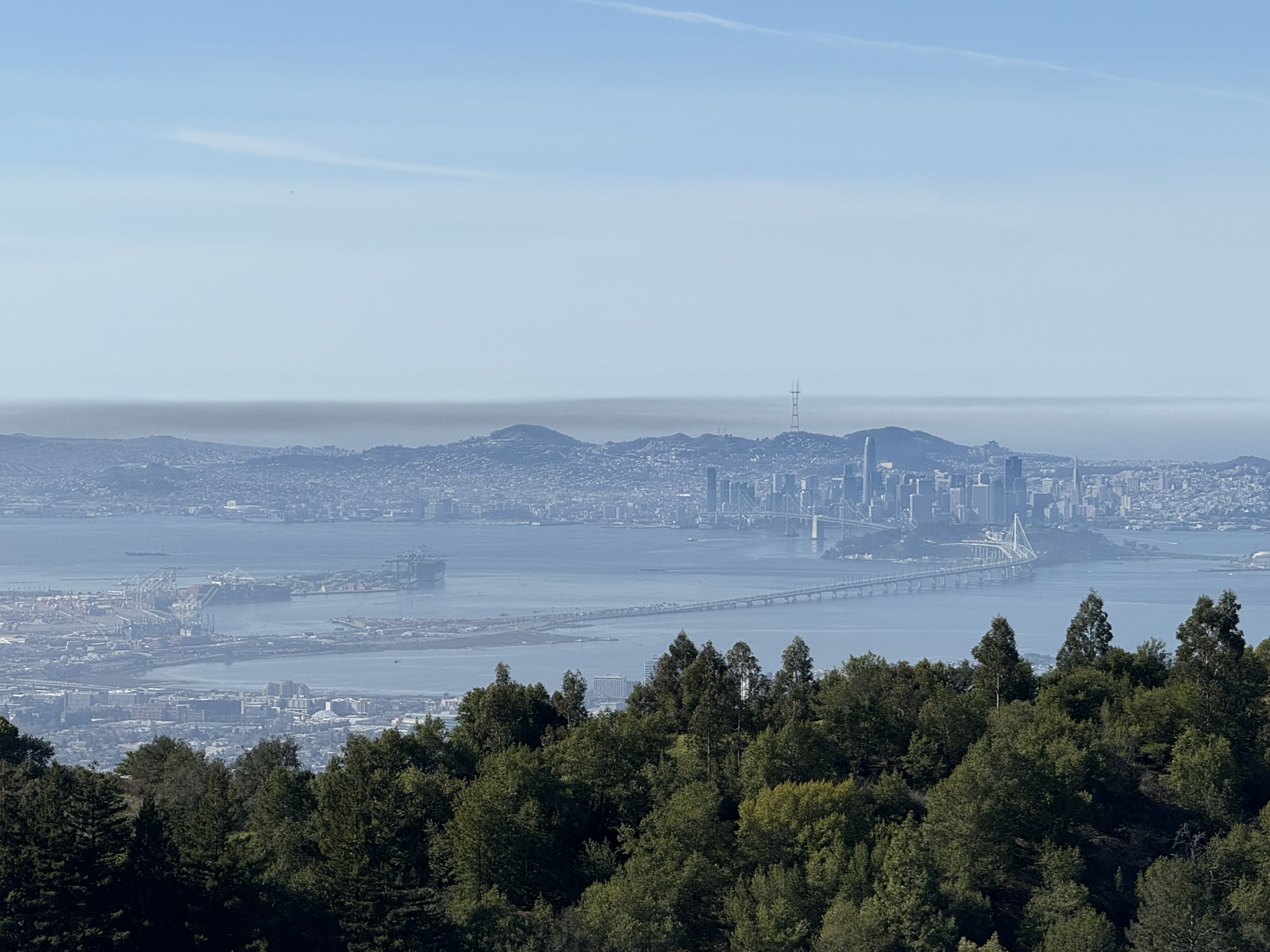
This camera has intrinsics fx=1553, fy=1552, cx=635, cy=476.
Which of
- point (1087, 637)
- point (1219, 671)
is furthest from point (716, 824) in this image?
point (1087, 637)

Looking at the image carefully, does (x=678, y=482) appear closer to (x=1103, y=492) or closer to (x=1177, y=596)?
(x=1103, y=492)

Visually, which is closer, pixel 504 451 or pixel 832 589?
pixel 832 589

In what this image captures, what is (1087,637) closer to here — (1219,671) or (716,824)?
(1219,671)

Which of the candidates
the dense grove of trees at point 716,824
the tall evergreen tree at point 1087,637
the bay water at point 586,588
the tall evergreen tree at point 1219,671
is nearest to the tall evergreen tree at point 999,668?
the dense grove of trees at point 716,824

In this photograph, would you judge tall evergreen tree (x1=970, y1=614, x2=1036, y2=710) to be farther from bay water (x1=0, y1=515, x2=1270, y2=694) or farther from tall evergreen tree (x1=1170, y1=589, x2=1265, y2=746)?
bay water (x1=0, y1=515, x2=1270, y2=694)

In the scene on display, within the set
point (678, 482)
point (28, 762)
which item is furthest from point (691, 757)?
point (678, 482)

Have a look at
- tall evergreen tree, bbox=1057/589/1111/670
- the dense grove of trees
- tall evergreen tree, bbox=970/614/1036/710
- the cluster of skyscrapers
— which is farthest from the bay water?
the dense grove of trees

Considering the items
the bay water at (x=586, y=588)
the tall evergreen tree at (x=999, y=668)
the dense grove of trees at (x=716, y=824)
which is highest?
the tall evergreen tree at (x=999, y=668)

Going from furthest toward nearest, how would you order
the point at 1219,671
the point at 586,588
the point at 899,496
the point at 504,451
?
1. the point at 504,451
2. the point at 899,496
3. the point at 586,588
4. the point at 1219,671

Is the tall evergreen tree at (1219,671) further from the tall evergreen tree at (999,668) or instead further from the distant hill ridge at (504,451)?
the distant hill ridge at (504,451)
